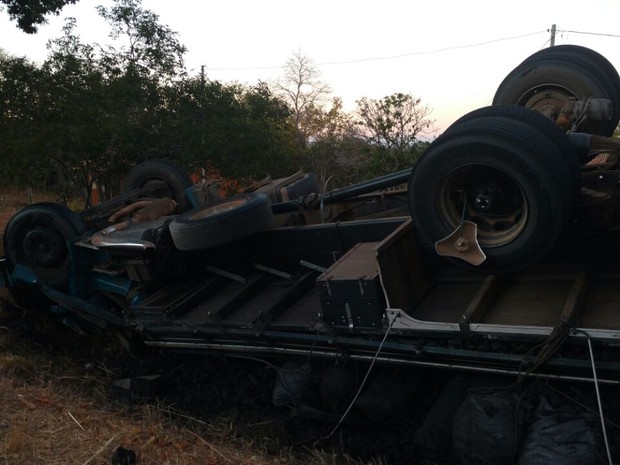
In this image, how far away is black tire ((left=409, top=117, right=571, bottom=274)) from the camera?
3381 mm

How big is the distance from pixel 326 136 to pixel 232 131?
13.5 meters

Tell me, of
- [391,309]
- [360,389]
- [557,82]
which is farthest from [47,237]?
[557,82]

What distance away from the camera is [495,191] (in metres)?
3.68

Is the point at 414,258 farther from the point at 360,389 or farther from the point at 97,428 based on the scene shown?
the point at 97,428

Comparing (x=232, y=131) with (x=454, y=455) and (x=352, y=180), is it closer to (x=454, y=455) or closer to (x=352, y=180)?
(x=352, y=180)

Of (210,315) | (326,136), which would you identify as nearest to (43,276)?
(210,315)

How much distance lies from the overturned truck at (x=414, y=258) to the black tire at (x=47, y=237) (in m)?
0.02

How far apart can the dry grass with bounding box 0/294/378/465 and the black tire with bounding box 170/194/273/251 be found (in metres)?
1.37

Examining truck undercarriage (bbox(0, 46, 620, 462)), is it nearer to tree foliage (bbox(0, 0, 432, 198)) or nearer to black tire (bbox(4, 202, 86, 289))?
black tire (bbox(4, 202, 86, 289))

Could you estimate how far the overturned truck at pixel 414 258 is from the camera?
11.3 ft

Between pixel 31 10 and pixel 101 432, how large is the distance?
832 cm

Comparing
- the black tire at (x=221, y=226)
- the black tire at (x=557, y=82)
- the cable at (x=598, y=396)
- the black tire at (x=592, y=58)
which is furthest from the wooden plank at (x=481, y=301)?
the black tire at (x=592, y=58)

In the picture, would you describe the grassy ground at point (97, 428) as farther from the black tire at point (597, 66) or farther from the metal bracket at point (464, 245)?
the black tire at point (597, 66)

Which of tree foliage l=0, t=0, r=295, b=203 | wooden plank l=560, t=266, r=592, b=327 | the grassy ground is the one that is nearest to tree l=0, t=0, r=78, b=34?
tree foliage l=0, t=0, r=295, b=203
